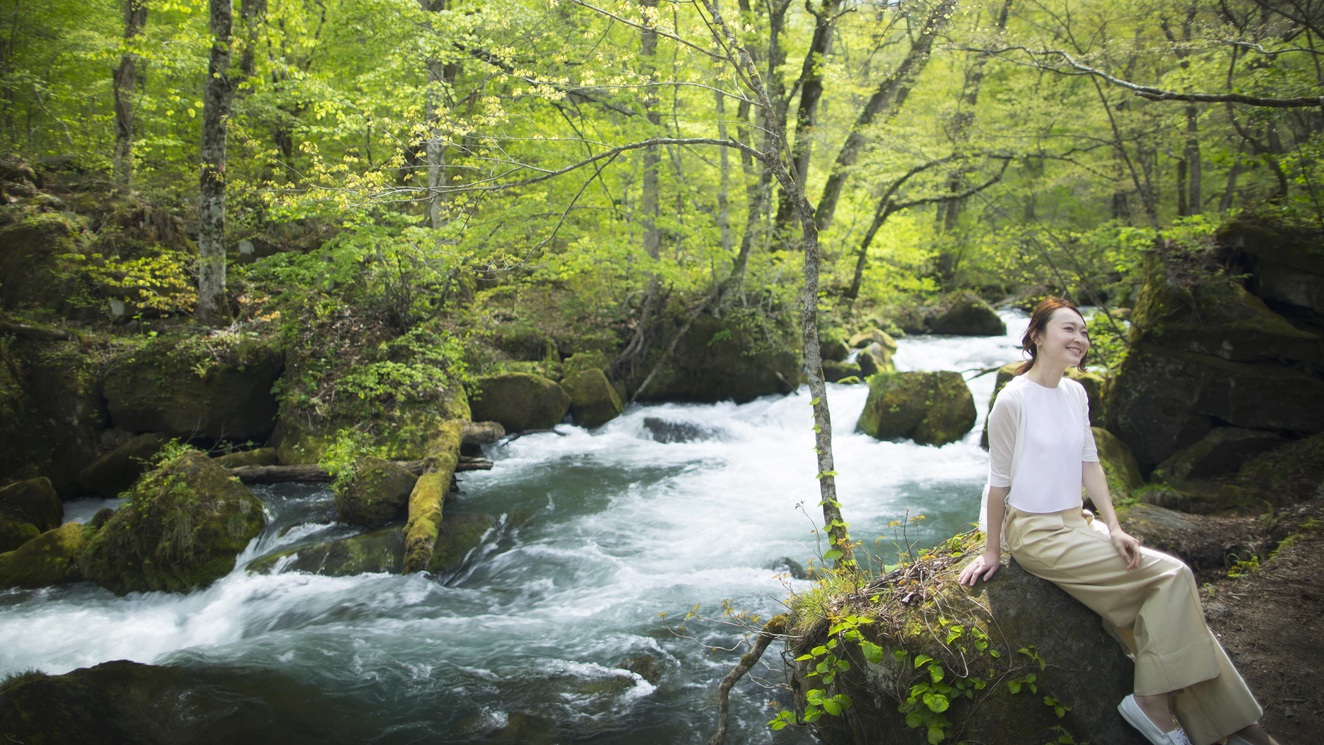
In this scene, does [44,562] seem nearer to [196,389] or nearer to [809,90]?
[196,389]

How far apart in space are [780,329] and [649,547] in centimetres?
754

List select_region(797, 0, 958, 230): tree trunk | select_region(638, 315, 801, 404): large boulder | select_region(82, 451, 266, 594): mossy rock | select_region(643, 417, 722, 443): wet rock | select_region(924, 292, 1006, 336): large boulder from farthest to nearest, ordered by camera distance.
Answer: select_region(924, 292, 1006, 336): large boulder → select_region(638, 315, 801, 404): large boulder → select_region(797, 0, 958, 230): tree trunk → select_region(643, 417, 722, 443): wet rock → select_region(82, 451, 266, 594): mossy rock

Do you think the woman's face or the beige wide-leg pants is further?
the woman's face

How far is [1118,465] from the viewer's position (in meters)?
7.60

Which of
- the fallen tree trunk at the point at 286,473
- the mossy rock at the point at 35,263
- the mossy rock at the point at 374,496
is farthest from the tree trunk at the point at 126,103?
the mossy rock at the point at 374,496

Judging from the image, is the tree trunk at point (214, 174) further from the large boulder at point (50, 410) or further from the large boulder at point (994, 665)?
the large boulder at point (994, 665)

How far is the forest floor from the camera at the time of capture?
331 cm

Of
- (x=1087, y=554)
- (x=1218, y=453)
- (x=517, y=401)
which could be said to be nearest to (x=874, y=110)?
(x=517, y=401)

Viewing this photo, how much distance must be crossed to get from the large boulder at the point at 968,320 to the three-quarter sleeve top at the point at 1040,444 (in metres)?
17.5

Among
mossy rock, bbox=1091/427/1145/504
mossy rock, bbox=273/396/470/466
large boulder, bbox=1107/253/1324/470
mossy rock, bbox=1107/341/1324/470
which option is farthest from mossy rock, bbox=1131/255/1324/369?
mossy rock, bbox=273/396/470/466

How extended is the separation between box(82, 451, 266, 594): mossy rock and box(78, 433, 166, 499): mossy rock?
205 cm

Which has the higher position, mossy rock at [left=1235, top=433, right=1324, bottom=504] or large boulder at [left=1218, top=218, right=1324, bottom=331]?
large boulder at [left=1218, top=218, right=1324, bottom=331]

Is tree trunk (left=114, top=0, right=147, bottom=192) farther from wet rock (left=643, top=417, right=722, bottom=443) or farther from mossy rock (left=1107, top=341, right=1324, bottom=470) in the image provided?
mossy rock (left=1107, top=341, right=1324, bottom=470)

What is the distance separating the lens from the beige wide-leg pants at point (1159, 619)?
269 centimetres
